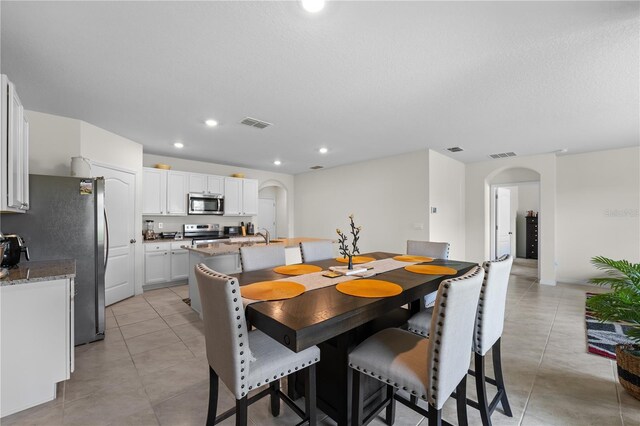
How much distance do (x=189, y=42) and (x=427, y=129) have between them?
2.99 m

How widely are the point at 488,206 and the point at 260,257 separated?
550cm

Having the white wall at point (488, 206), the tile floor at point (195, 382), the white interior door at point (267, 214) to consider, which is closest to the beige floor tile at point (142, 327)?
the tile floor at point (195, 382)

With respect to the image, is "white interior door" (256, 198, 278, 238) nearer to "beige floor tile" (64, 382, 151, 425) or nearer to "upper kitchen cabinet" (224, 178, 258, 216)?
"upper kitchen cabinet" (224, 178, 258, 216)

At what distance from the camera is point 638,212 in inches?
179

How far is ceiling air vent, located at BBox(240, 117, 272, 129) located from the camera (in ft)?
10.8

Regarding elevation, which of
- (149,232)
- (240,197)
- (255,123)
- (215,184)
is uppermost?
(255,123)

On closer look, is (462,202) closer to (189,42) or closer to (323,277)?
(323,277)

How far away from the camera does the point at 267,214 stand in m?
8.48

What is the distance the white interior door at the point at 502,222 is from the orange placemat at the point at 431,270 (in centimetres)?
492

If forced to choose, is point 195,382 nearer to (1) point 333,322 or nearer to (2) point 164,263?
(1) point 333,322

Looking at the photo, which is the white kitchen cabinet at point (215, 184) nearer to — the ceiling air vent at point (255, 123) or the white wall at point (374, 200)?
the white wall at point (374, 200)

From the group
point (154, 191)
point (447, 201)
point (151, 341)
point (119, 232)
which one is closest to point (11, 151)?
point (151, 341)

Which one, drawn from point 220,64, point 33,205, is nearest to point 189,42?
point 220,64

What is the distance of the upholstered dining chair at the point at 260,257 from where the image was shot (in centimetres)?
233
